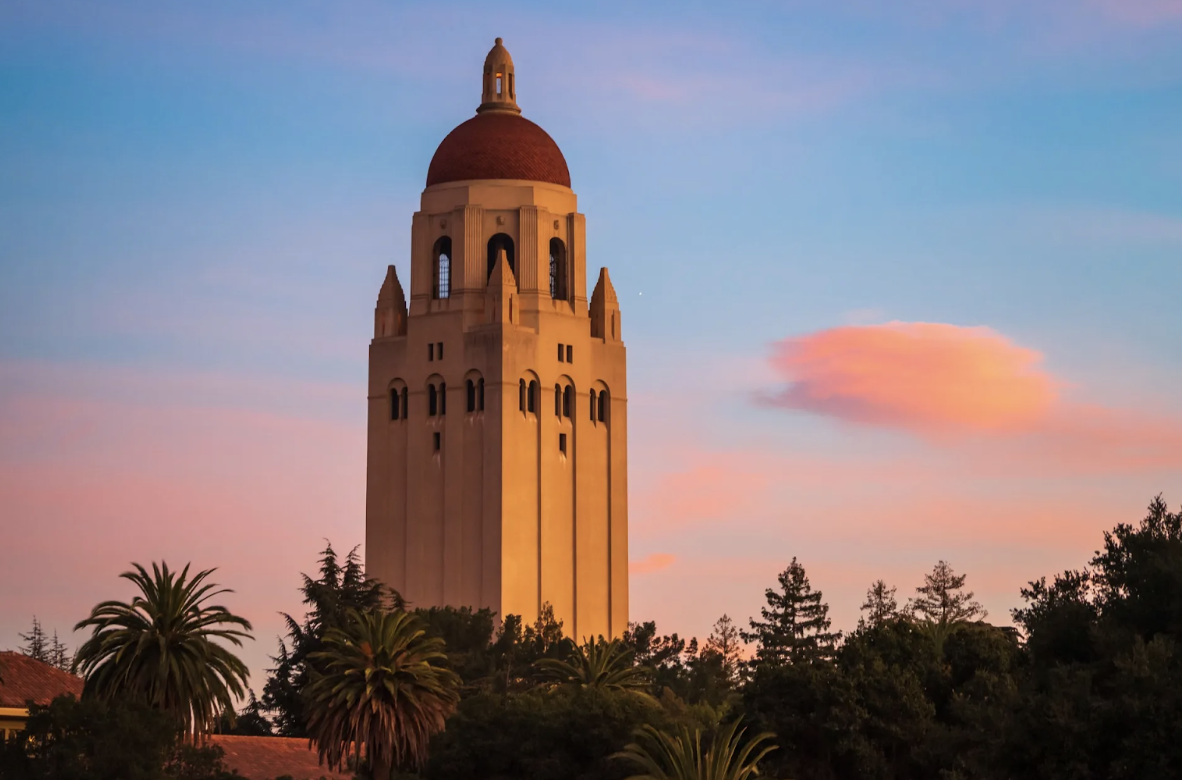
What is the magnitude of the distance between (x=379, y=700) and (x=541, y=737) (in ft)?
18.7

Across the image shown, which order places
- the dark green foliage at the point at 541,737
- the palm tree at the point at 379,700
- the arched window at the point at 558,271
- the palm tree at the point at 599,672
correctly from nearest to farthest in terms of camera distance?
the palm tree at the point at 379,700 < the dark green foliage at the point at 541,737 < the palm tree at the point at 599,672 < the arched window at the point at 558,271

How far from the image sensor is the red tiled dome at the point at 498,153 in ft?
432

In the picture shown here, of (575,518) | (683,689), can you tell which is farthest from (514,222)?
(683,689)

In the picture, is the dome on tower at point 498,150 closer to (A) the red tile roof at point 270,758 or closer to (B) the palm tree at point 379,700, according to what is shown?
(A) the red tile roof at point 270,758

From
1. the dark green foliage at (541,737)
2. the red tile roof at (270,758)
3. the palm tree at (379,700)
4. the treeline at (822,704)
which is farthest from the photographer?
the red tile roof at (270,758)

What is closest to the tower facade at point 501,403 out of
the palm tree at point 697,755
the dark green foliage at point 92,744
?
the palm tree at point 697,755

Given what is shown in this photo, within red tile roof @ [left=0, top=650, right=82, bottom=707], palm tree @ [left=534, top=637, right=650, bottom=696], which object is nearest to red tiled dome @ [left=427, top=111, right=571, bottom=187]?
palm tree @ [left=534, top=637, right=650, bottom=696]

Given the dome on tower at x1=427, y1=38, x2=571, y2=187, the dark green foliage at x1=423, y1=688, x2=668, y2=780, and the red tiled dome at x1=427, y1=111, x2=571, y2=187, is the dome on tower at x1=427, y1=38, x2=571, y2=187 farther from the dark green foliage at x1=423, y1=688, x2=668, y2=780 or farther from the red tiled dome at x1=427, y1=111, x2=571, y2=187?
the dark green foliage at x1=423, y1=688, x2=668, y2=780

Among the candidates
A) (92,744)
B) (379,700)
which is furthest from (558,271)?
(92,744)

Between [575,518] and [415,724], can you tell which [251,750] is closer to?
Answer: [415,724]

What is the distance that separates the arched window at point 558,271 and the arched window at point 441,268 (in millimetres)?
6066

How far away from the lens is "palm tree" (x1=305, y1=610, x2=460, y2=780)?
243 ft

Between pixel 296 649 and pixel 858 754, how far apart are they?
1755 inches

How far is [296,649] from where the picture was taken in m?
105
